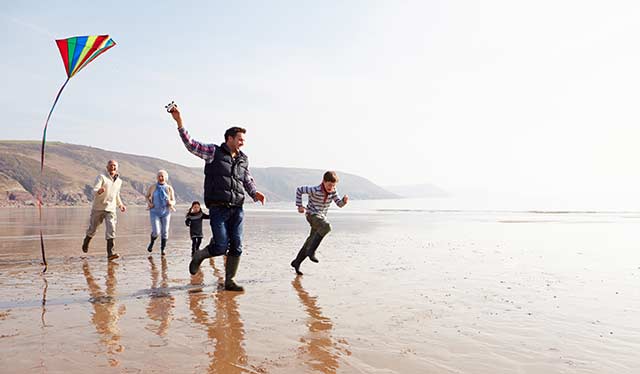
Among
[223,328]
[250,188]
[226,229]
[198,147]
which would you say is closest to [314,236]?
[250,188]

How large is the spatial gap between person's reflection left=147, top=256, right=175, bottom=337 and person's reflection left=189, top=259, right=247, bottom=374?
0.28 metres

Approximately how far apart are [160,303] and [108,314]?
71 cm

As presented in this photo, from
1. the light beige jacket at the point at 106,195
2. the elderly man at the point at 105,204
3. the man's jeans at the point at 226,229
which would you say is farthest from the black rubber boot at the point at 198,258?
the light beige jacket at the point at 106,195

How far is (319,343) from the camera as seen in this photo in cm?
404

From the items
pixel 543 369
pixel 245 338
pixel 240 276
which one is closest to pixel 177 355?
pixel 245 338

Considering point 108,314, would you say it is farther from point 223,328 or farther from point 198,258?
point 198,258

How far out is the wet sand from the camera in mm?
3588

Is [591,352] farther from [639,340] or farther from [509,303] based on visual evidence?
[509,303]

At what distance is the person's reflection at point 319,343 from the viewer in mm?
3502

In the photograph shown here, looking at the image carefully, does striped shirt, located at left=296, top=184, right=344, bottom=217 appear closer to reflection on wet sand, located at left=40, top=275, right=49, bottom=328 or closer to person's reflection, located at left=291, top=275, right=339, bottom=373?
person's reflection, located at left=291, top=275, right=339, bottom=373

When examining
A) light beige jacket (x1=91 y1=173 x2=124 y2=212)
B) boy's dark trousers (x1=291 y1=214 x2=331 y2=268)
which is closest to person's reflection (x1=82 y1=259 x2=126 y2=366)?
light beige jacket (x1=91 y1=173 x2=124 y2=212)

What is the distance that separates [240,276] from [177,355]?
412cm

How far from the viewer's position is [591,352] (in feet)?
12.9

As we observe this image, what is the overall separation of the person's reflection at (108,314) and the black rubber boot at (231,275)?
4.95 feet
